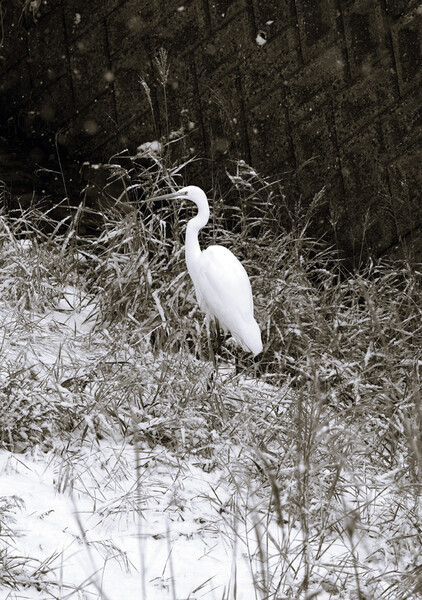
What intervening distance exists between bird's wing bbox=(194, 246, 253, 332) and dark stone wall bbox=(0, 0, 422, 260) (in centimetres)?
87

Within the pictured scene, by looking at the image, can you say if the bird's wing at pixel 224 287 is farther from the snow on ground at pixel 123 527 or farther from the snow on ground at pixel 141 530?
the snow on ground at pixel 123 527

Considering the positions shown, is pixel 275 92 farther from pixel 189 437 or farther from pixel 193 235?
pixel 189 437

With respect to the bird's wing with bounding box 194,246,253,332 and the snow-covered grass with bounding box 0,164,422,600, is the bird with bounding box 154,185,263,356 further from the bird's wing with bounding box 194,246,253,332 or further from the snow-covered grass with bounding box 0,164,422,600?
the snow-covered grass with bounding box 0,164,422,600

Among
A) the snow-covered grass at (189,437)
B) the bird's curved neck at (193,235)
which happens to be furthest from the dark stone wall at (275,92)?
the bird's curved neck at (193,235)

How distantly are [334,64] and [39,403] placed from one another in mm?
2293

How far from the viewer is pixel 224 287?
2.77m

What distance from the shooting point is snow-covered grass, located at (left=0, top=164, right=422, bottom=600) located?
5.20 feet

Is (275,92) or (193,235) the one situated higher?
(275,92)

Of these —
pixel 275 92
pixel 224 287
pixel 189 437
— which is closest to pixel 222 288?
pixel 224 287

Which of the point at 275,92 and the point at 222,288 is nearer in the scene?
the point at 222,288

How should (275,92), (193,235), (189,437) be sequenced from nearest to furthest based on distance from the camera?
(189,437)
(193,235)
(275,92)

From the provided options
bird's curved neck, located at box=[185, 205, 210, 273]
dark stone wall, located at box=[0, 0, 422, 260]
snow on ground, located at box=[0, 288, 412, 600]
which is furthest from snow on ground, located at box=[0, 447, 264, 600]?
dark stone wall, located at box=[0, 0, 422, 260]

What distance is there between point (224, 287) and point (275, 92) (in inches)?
58.7

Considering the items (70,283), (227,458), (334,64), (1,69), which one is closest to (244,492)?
(227,458)
